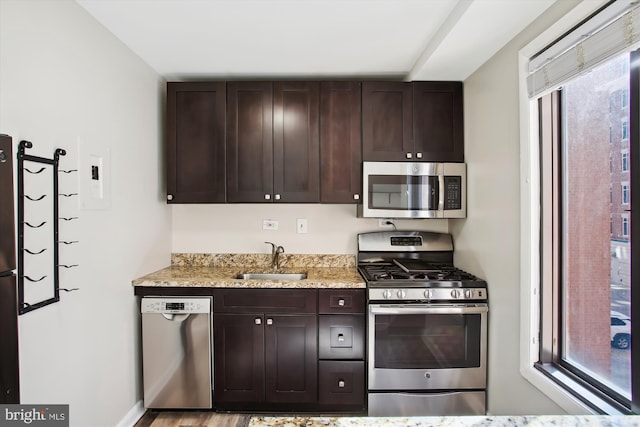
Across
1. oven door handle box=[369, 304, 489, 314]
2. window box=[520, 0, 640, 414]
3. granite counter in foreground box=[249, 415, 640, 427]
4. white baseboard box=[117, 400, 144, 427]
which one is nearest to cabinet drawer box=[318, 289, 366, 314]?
oven door handle box=[369, 304, 489, 314]

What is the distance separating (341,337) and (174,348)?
3.73ft

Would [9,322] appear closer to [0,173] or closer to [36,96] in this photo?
[0,173]

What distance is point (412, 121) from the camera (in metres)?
2.59

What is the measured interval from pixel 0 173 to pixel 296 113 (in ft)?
6.32

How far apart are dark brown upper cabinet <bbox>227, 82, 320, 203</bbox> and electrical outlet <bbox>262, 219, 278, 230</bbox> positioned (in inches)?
14.3

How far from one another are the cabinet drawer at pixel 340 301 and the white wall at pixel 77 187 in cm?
128

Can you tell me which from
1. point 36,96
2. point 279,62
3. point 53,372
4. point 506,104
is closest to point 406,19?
point 506,104

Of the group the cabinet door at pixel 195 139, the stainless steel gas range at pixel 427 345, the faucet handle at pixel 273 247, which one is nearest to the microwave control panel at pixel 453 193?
the stainless steel gas range at pixel 427 345

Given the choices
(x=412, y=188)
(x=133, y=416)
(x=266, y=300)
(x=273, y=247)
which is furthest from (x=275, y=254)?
(x=133, y=416)

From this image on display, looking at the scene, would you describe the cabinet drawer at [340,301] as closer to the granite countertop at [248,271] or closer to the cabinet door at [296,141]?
the granite countertop at [248,271]

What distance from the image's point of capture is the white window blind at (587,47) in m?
1.21

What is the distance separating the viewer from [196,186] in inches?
103

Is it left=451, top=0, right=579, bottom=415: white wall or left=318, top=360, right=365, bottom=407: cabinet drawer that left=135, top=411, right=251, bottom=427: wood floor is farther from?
left=451, top=0, right=579, bottom=415: white wall

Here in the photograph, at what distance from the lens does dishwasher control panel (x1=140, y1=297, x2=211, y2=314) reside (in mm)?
2277
